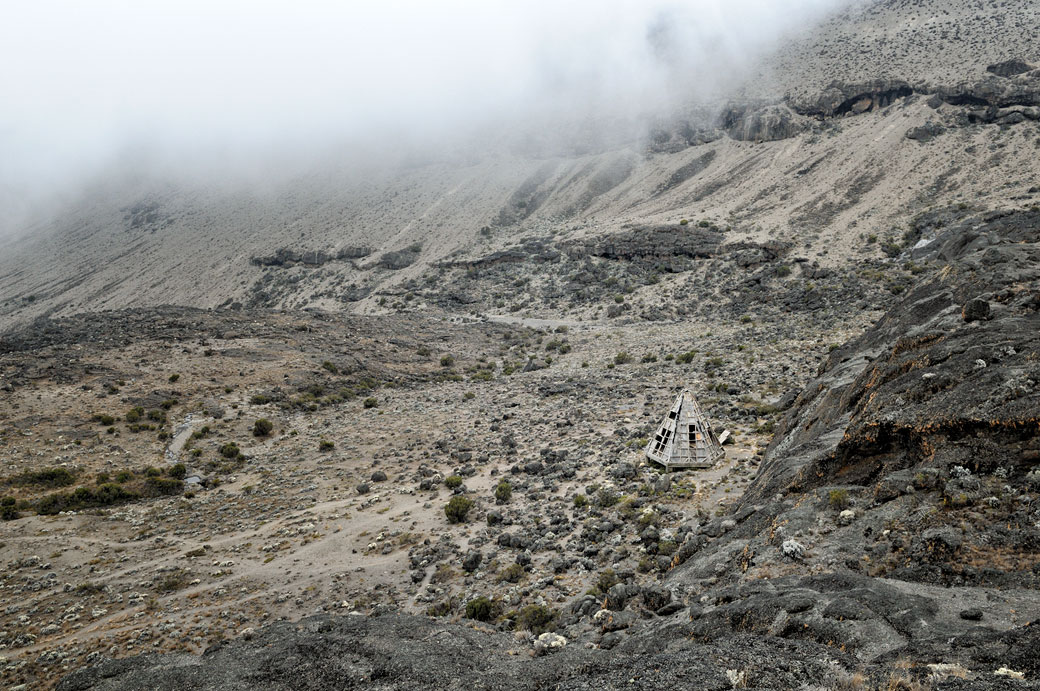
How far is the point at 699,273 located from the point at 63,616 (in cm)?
5717

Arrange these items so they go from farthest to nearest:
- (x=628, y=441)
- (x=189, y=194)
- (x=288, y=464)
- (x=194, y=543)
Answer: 1. (x=189, y=194)
2. (x=288, y=464)
3. (x=628, y=441)
4. (x=194, y=543)

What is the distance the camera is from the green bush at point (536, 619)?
11.0 m

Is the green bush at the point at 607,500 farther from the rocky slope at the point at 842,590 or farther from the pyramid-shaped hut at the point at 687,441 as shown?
the rocky slope at the point at 842,590

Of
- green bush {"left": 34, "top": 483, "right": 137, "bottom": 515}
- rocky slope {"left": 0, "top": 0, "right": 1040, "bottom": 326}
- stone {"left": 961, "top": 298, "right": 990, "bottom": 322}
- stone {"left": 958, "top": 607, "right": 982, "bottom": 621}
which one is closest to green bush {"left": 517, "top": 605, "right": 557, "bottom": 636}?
stone {"left": 958, "top": 607, "right": 982, "bottom": 621}

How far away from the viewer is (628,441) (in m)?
22.5

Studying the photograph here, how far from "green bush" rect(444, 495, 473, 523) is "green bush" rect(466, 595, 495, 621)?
560cm

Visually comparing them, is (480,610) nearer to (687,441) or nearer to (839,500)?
(839,500)

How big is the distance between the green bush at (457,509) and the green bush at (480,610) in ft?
18.4

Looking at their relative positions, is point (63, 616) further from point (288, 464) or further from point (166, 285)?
point (166, 285)

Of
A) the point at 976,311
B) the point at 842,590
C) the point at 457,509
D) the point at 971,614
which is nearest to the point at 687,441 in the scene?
the point at 457,509

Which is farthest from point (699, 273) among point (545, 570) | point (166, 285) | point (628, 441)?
point (166, 285)

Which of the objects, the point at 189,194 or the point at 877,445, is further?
the point at 189,194

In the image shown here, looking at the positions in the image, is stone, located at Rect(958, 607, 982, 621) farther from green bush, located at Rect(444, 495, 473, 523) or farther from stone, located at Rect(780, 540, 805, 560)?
green bush, located at Rect(444, 495, 473, 523)

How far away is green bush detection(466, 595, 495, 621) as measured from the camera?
12.6 meters
